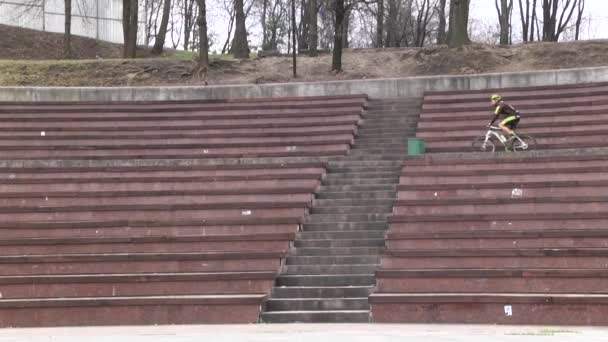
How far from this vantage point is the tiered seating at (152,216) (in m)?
14.4

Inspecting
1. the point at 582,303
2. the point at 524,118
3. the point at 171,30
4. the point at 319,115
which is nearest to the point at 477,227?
the point at 582,303

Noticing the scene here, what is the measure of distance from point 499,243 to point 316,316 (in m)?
3.35

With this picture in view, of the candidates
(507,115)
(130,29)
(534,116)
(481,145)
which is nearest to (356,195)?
(481,145)

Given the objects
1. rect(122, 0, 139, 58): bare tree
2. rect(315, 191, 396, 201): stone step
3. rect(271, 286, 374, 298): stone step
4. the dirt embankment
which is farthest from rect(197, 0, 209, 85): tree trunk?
rect(271, 286, 374, 298): stone step

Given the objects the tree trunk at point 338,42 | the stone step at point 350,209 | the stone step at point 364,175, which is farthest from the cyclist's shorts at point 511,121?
the tree trunk at point 338,42

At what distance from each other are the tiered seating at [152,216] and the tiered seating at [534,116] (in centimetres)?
215

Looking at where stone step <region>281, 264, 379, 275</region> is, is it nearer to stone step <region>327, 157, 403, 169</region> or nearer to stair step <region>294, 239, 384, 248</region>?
stair step <region>294, 239, 384, 248</region>

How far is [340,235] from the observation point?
674 inches

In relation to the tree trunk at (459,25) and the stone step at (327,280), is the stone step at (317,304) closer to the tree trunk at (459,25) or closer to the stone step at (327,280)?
the stone step at (327,280)

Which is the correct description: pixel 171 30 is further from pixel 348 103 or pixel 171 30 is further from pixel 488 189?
pixel 488 189

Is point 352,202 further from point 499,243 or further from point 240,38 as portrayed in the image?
point 240,38

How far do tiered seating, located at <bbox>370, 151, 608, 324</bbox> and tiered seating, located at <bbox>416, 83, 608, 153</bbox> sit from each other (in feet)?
6.86

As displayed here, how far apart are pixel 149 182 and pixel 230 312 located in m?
6.14

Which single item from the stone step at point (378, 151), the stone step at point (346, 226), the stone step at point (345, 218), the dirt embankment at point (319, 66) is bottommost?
the stone step at point (346, 226)
